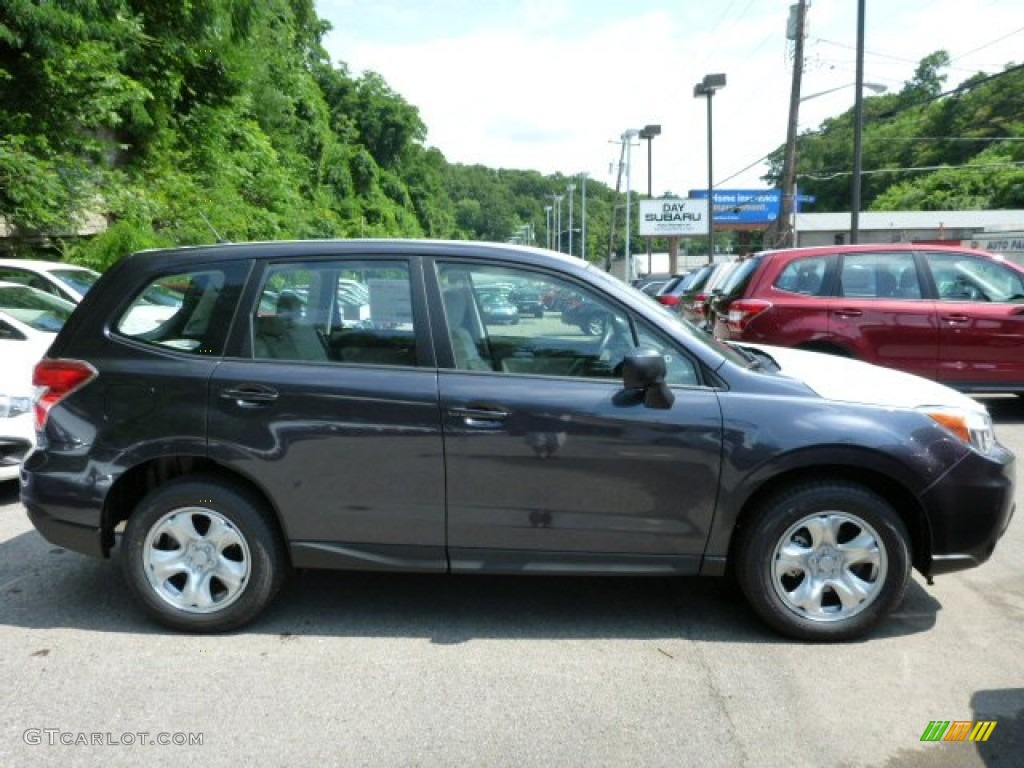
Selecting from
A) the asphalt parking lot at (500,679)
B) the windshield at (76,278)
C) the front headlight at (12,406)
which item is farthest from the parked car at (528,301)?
the windshield at (76,278)

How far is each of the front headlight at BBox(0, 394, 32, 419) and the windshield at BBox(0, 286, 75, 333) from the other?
1922 millimetres

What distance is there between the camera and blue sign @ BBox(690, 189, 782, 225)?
56.7 m

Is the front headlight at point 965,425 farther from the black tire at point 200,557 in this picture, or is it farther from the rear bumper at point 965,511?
the black tire at point 200,557

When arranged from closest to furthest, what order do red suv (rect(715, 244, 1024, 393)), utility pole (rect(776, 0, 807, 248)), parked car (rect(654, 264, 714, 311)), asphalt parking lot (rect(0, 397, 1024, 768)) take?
asphalt parking lot (rect(0, 397, 1024, 768)) < red suv (rect(715, 244, 1024, 393)) < parked car (rect(654, 264, 714, 311)) < utility pole (rect(776, 0, 807, 248))

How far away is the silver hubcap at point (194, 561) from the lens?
3.74 m

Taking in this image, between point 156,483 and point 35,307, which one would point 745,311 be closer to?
point 156,483

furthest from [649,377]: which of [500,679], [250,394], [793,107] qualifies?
[793,107]

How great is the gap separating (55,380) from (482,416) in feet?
6.49

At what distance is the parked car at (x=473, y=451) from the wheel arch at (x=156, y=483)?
0.06ft

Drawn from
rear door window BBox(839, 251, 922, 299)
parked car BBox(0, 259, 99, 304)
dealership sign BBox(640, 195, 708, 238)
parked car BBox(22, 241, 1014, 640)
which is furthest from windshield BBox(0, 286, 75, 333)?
dealership sign BBox(640, 195, 708, 238)

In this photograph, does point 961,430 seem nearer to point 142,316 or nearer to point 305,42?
point 142,316

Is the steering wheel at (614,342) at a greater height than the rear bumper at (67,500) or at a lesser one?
greater

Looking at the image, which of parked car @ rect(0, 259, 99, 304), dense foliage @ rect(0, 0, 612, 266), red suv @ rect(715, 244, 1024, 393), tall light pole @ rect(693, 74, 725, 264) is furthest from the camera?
tall light pole @ rect(693, 74, 725, 264)

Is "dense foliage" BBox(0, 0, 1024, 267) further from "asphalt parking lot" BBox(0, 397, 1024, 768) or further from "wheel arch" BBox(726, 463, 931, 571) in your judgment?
"wheel arch" BBox(726, 463, 931, 571)
